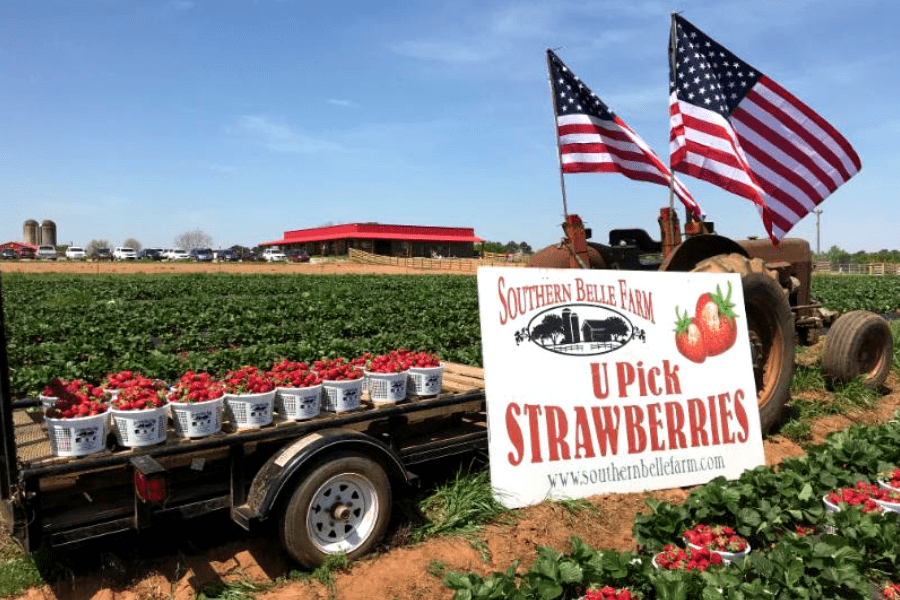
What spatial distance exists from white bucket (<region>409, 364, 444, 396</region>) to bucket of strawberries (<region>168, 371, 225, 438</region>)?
1.51 metres

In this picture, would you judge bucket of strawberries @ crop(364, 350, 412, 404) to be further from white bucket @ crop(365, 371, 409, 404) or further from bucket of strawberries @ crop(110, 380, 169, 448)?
bucket of strawberries @ crop(110, 380, 169, 448)

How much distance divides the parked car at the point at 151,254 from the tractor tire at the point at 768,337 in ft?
236

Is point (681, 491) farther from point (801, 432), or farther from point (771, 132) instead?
point (771, 132)

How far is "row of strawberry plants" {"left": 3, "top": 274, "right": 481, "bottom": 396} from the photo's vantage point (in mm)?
11188

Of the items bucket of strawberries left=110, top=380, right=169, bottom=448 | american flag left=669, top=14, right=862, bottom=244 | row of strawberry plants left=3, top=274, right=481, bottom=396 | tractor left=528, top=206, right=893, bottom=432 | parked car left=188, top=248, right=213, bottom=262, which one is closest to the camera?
bucket of strawberries left=110, top=380, right=169, bottom=448

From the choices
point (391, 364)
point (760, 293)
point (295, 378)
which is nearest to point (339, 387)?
point (295, 378)

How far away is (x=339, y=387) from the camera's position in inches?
188

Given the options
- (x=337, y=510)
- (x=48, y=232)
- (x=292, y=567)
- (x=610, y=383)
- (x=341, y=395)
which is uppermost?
(x=48, y=232)

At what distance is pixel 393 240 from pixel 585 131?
63.9 metres

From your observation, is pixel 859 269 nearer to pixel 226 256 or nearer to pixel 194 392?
pixel 226 256

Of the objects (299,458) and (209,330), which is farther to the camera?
(209,330)

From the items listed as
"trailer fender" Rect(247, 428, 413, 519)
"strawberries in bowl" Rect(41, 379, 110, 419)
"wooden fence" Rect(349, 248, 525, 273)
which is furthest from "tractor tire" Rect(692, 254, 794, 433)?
"wooden fence" Rect(349, 248, 525, 273)

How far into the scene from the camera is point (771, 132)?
8.47 meters

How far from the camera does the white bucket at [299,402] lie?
4.54 m
